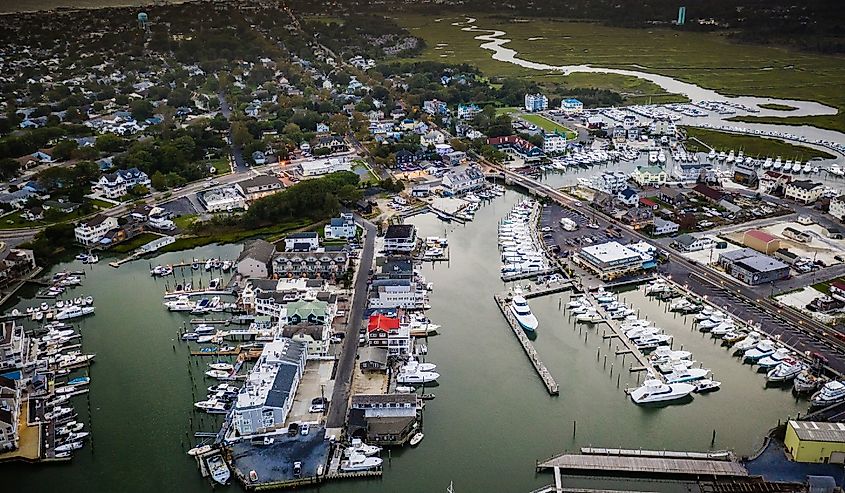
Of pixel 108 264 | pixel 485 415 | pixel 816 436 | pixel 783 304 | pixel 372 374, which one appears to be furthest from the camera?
pixel 108 264

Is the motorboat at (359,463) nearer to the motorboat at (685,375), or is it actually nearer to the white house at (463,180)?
the motorboat at (685,375)

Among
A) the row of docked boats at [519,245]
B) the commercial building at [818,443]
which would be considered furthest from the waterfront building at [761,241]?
the commercial building at [818,443]

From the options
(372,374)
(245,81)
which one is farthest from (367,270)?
(245,81)

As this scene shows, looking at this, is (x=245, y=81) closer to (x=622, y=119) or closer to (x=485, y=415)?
(x=622, y=119)

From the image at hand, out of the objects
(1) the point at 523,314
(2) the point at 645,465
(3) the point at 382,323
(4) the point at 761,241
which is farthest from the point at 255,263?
(4) the point at 761,241

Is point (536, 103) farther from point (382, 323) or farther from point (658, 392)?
point (658, 392)

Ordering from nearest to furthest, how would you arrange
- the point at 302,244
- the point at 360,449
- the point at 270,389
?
the point at 360,449 → the point at 270,389 → the point at 302,244
